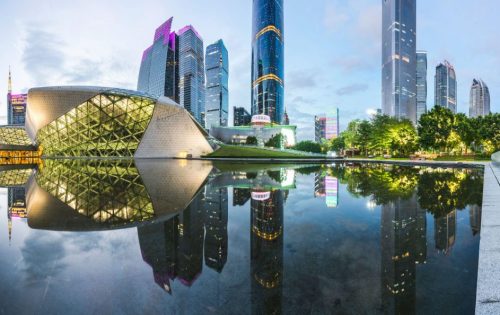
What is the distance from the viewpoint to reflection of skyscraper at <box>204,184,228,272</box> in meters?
4.26

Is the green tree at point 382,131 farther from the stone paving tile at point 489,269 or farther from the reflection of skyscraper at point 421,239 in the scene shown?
the stone paving tile at point 489,269

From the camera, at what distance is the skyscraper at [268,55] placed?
17738cm

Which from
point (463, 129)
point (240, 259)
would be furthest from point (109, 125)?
point (463, 129)

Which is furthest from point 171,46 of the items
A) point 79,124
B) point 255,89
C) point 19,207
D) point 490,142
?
point 19,207

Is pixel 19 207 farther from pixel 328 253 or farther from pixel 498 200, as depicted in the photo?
pixel 498 200

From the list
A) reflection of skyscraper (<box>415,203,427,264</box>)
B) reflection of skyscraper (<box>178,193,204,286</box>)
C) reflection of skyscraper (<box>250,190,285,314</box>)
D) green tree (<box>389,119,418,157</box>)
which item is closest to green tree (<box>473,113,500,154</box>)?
green tree (<box>389,119,418,157</box>)

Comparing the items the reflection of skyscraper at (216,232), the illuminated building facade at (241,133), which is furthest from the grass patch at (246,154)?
the illuminated building facade at (241,133)

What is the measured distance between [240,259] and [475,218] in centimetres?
646

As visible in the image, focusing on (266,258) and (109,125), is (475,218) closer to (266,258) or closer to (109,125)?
(266,258)

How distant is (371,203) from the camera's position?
8.83 m

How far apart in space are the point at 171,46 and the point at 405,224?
21970cm

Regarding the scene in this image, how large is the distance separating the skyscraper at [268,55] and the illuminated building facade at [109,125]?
134 meters

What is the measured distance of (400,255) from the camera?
4258 millimetres

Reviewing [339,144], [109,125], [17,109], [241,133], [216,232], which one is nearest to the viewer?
[216,232]
